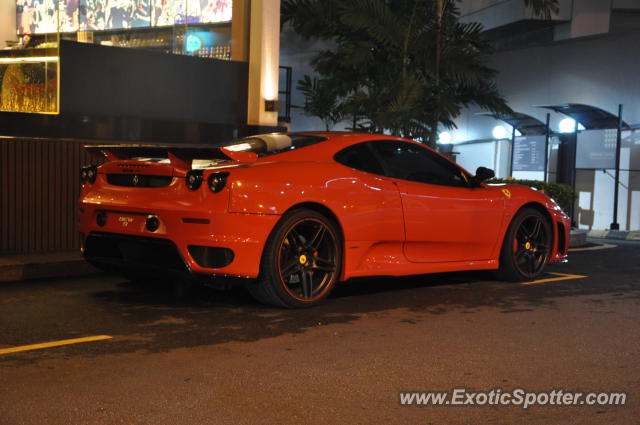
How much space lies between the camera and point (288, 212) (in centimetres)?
623

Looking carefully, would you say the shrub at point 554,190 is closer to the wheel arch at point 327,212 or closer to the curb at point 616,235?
the curb at point 616,235

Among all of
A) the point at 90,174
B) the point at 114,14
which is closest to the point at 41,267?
the point at 90,174

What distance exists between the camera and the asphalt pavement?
3.93m

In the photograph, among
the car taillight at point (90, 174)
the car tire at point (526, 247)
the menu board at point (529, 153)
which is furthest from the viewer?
the menu board at point (529, 153)

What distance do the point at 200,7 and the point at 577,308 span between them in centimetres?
931

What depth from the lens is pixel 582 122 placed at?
17.9 m

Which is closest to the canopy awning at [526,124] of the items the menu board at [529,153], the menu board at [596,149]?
the menu board at [529,153]

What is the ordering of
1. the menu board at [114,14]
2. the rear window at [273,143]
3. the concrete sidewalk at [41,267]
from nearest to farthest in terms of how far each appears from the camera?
1. the rear window at [273,143]
2. the concrete sidewalk at [41,267]
3. the menu board at [114,14]

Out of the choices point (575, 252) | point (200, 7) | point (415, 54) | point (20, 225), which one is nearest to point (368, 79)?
point (415, 54)

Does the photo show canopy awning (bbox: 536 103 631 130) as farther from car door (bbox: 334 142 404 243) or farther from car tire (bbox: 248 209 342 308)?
car tire (bbox: 248 209 342 308)

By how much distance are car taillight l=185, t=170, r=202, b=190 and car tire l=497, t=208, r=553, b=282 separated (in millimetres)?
3323

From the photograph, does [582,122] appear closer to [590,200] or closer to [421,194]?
[590,200]

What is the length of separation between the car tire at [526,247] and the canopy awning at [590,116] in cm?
922

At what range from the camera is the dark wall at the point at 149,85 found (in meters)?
12.0
